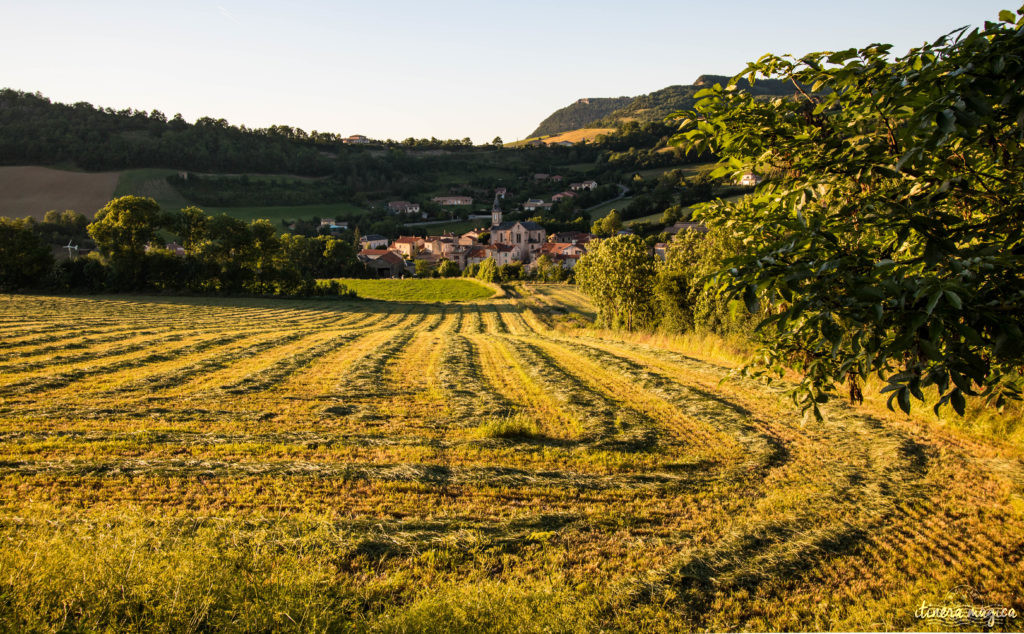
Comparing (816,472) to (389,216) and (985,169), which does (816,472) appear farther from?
(389,216)

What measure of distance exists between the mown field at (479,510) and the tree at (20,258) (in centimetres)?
4945

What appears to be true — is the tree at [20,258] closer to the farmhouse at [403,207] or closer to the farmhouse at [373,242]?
the farmhouse at [373,242]

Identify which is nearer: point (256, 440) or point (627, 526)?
point (627, 526)

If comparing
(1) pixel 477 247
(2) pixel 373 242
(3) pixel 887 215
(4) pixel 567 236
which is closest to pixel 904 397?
(3) pixel 887 215

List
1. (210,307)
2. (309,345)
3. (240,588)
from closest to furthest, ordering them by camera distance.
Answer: (240,588)
(309,345)
(210,307)

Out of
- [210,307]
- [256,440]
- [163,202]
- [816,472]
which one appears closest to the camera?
[816,472]

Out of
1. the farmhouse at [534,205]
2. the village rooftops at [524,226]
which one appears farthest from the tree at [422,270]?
the farmhouse at [534,205]

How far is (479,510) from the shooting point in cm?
586

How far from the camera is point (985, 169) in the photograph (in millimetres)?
4504

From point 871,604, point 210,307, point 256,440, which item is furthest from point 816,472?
point 210,307

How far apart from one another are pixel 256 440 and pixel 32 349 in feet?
51.6

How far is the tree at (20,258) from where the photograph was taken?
44969mm

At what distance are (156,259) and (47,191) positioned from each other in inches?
3249

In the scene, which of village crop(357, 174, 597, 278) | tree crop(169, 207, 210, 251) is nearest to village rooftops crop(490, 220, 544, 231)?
village crop(357, 174, 597, 278)
